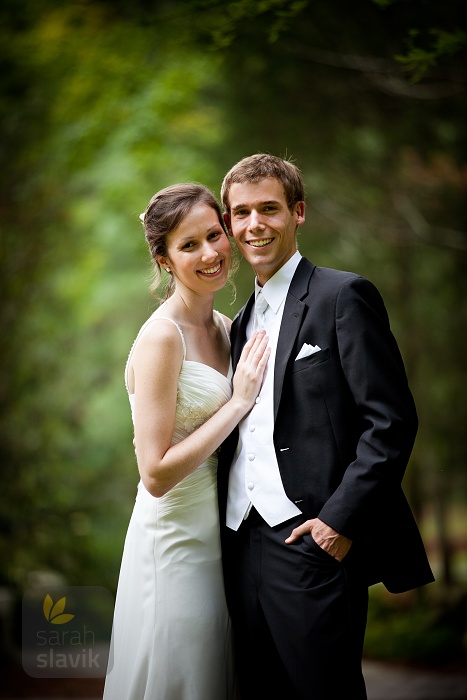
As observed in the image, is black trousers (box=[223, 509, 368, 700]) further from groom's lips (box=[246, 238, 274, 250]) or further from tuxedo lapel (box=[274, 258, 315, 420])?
groom's lips (box=[246, 238, 274, 250])

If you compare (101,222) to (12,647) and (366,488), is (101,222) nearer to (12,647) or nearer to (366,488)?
(12,647)

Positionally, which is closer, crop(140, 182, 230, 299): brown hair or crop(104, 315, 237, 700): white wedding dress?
crop(104, 315, 237, 700): white wedding dress

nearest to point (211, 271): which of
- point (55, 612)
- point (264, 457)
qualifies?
point (264, 457)

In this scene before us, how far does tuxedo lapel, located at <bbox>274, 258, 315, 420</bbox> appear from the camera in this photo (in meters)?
2.53

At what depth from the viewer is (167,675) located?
266 cm

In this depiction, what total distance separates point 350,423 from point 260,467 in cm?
33

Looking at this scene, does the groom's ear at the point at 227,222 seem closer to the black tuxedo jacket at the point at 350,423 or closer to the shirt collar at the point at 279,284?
the shirt collar at the point at 279,284

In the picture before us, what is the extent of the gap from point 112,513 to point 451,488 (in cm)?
336

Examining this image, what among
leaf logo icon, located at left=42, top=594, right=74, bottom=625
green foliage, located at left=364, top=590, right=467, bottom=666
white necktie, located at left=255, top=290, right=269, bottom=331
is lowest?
green foliage, located at left=364, top=590, right=467, bottom=666

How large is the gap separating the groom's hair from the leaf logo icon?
4482mm

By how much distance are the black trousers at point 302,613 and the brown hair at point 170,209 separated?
105 cm

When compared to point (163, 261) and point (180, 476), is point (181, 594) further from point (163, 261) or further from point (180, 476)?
point (163, 261)

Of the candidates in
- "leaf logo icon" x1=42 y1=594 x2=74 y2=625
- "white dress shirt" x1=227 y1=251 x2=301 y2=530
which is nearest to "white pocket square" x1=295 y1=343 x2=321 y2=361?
"white dress shirt" x1=227 y1=251 x2=301 y2=530

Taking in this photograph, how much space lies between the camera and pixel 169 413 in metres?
2.69
